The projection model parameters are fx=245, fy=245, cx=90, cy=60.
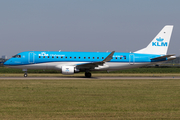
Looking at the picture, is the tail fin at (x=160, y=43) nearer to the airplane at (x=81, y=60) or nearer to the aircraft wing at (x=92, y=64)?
the airplane at (x=81, y=60)

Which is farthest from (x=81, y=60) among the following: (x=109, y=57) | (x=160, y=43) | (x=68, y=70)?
(x=160, y=43)

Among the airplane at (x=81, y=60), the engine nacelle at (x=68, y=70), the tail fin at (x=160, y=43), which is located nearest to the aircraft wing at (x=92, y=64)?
the airplane at (x=81, y=60)

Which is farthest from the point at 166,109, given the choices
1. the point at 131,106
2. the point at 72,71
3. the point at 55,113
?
the point at 72,71

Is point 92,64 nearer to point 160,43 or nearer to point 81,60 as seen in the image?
point 81,60

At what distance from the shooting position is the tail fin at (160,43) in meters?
41.0

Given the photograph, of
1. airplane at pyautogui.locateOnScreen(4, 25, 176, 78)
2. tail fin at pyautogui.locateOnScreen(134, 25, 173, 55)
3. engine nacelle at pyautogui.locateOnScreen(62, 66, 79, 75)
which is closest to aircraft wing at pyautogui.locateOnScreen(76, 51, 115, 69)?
airplane at pyautogui.locateOnScreen(4, 25, 176, 78)

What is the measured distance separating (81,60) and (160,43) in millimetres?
13890

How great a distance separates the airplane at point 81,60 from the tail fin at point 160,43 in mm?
243

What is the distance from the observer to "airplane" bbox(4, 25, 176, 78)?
3659 cm

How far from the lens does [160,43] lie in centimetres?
4122

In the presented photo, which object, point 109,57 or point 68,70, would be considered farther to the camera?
point 109,57

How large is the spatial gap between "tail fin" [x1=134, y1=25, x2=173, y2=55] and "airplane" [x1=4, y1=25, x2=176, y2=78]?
0.24 m

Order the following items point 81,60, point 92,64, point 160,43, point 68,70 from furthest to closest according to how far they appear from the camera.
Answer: point 160,43 → point 81,60 → point 92,64 → point 68,70

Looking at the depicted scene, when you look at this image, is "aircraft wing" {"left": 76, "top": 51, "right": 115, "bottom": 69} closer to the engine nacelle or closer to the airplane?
the airplane
